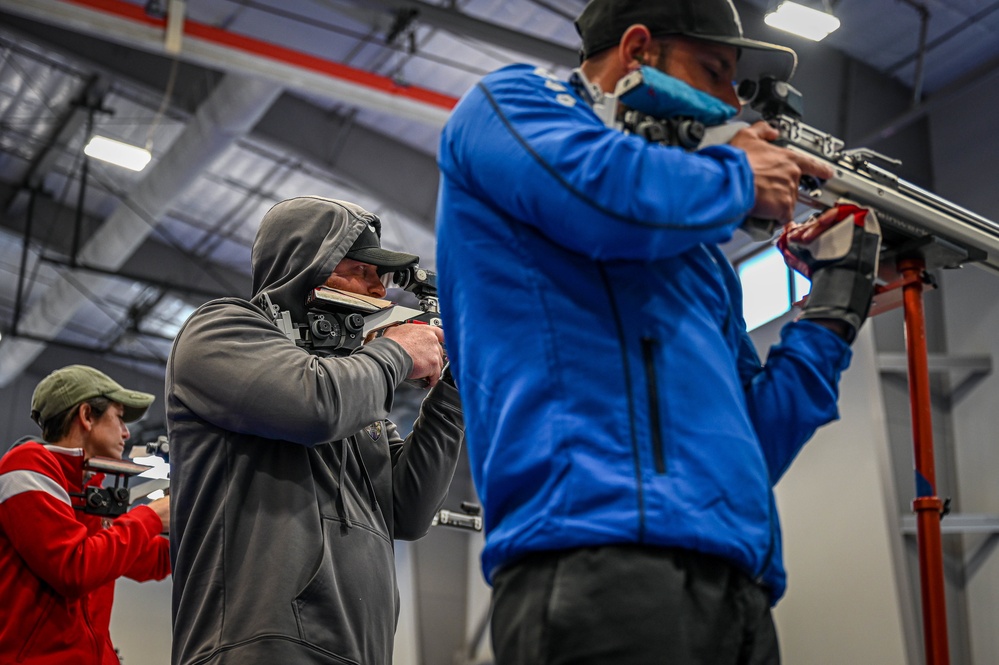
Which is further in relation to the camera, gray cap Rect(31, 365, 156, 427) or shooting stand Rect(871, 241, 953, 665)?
gray cap Rect(31, 365, 156, 427)

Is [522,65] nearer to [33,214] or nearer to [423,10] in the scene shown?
[423,10]

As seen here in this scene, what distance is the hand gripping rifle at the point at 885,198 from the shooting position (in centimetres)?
163

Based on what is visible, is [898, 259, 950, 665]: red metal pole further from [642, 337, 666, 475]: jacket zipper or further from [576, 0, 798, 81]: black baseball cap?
[642, 337, 666, 475]: jacket zipper

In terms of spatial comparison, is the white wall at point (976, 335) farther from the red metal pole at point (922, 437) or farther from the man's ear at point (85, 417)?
the man's ear at point (85, 417)

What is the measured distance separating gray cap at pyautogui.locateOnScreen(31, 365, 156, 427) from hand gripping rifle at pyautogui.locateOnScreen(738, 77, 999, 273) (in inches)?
98.1

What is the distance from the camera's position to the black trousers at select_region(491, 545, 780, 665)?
1.15m

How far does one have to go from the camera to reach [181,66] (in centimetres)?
987

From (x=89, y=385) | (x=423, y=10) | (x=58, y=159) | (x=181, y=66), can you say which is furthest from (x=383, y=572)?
(x=58, y=159)

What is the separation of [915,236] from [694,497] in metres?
0.87

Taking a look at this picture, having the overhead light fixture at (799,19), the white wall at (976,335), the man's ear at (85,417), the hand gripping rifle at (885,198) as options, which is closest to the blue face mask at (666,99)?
the hand gripping rifle at (885,198)

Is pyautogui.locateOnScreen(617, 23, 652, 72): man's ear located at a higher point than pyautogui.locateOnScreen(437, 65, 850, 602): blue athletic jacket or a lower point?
higher

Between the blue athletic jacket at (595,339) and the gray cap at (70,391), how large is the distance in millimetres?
2389

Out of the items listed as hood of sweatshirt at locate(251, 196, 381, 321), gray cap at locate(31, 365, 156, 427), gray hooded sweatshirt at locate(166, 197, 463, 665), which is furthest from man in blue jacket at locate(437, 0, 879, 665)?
gray cap at locate(31, 365, 156, 427)

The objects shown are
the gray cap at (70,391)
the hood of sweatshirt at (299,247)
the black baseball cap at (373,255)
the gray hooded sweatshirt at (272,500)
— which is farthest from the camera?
the gray cap at (70,391)
